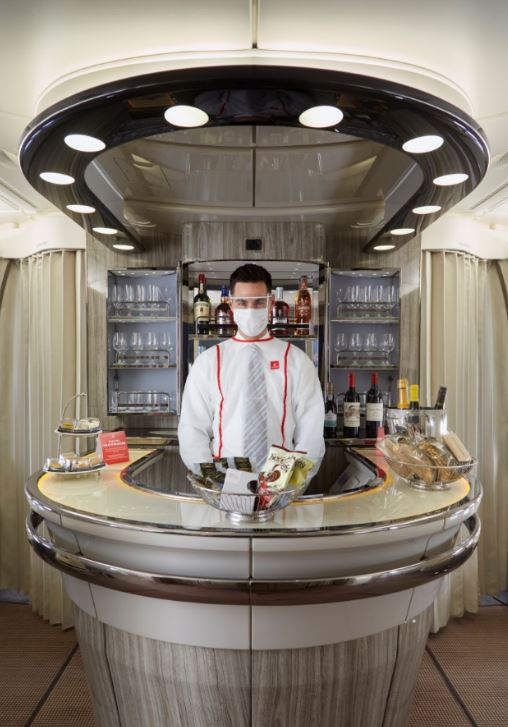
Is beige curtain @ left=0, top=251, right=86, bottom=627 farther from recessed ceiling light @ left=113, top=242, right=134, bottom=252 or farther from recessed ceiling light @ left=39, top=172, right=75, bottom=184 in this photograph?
recessed ceiling light @ left=39, top=172, right=75, bottom=184

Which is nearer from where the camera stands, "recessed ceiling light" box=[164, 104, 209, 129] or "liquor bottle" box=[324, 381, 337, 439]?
"recessed ceiling light" box=[164, 104, 209, 129]

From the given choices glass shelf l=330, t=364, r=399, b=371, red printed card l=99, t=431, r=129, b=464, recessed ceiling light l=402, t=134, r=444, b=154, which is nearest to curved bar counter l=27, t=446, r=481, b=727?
red printed card l=99, t=431, r=129, b=464

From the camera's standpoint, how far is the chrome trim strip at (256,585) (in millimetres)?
1484

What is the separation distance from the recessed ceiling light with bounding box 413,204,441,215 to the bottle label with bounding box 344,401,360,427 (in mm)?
1214

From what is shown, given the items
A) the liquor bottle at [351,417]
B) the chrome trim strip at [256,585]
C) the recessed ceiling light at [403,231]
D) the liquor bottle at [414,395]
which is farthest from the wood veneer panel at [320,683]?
the recessed ceiling light at [403,231]

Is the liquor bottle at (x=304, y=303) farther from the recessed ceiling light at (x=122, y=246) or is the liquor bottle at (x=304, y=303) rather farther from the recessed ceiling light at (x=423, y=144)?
the recessed ceiling light at (x=423, y=144)

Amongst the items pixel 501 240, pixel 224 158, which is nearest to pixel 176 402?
pixel 224 158

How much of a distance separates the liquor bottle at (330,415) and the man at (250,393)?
723mm

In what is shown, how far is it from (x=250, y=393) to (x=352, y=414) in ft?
3.05

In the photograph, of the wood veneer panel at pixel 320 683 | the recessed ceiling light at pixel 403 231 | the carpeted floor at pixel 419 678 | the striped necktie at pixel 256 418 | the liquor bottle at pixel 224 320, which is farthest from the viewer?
the liquor bottle at pixel 224 320

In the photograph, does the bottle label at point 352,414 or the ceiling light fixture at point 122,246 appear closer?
the bottle label at point 352,414

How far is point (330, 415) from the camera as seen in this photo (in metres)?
3.35

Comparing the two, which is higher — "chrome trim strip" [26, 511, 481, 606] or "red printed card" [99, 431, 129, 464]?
"red printed card" [99, 431, 129, 464]

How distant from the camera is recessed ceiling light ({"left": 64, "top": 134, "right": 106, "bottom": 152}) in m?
1.80
